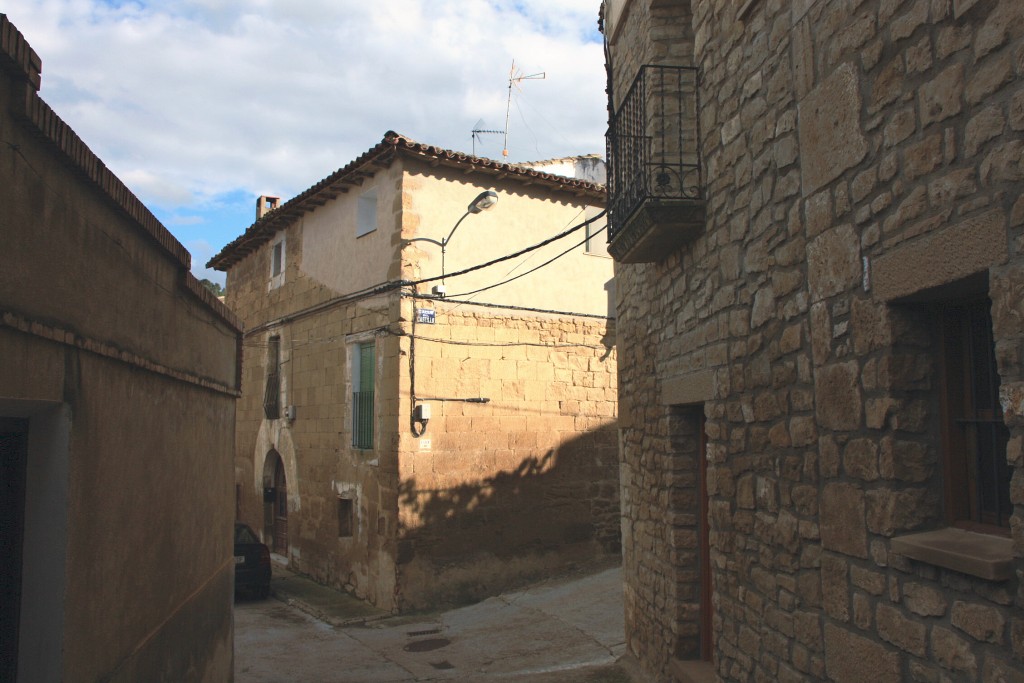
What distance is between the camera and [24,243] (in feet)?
9.51

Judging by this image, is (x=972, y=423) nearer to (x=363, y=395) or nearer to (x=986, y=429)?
(x=986, y=429)

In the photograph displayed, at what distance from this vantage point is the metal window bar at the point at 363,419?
11992 mm

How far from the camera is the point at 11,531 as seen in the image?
310cm

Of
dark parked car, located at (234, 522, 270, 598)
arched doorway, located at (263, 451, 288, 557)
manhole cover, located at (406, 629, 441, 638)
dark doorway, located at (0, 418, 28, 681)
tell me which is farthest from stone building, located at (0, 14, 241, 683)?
arched doorway, located at (263, 451, 288, 557)

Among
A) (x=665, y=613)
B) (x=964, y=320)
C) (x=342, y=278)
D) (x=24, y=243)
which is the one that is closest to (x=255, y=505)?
(x=342, y=278)

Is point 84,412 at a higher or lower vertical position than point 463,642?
higher

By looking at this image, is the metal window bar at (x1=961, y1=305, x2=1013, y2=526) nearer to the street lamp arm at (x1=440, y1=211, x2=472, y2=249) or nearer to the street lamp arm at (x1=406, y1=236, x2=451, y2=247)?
the street lamp arm at (x1=406, y1=236, x2=451, y2=247)

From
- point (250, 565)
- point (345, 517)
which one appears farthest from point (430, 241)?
point (250, 565)

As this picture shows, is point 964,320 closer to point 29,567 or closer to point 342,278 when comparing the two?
point 29,567

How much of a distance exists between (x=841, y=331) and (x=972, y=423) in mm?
644

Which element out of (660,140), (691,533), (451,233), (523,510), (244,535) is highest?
(451,233)

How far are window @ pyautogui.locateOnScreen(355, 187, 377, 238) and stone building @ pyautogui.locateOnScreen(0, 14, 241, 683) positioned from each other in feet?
23.8

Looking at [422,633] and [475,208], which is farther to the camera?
[475,208]

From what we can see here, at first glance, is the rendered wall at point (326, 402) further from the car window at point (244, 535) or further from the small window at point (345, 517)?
the car window at point (244, 535)
